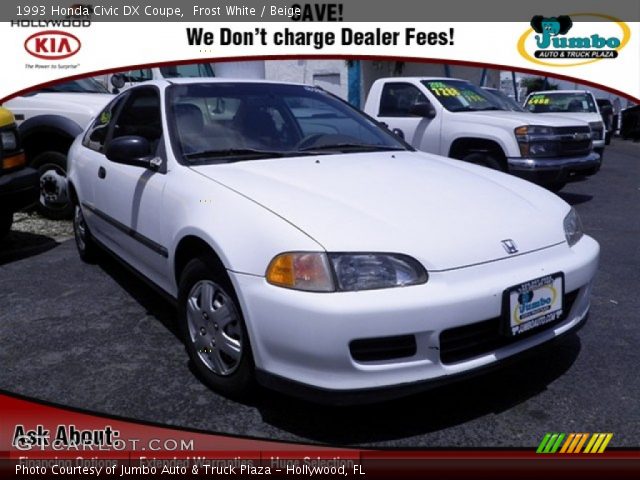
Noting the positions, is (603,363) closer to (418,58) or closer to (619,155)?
(418,58)

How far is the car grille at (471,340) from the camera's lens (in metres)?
2.31

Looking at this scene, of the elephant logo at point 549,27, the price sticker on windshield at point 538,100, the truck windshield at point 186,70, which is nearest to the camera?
the truck windshield at point 186,70

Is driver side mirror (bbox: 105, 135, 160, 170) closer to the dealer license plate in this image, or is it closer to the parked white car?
the dealer license plate

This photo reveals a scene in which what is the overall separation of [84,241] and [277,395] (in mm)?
2835

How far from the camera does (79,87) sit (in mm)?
7129

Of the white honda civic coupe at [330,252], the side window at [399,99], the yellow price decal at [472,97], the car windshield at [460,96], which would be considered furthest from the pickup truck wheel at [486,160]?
the white honda civic coupe at [330,252]

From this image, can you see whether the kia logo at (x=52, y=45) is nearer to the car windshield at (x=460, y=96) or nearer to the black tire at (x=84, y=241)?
the black tire at (x=84, y=241)

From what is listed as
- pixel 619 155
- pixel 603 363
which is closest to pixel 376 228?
pixel 603 363

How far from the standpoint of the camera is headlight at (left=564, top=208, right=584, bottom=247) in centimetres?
284

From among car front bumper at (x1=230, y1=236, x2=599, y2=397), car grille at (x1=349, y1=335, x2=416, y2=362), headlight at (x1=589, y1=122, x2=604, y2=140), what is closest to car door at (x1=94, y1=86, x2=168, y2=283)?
car front bumper at (x1=230, y1=236, x2=599, y2=397)

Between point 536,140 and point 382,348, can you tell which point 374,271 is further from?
point 536,140

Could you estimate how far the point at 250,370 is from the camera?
2557 mm

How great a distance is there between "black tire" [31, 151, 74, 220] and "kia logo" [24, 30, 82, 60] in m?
1.34

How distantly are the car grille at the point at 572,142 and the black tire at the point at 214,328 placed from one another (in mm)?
5572
